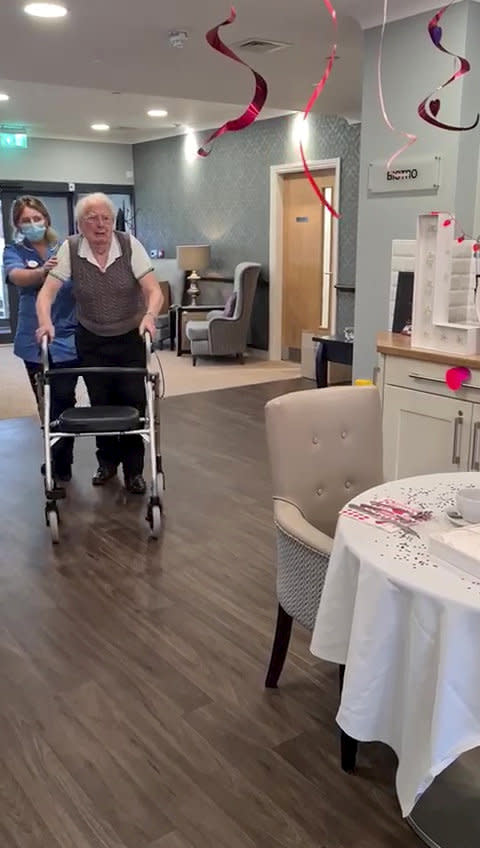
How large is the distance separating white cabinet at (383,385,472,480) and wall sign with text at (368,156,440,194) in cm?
112

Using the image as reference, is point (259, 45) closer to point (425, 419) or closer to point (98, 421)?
point (98, 421)

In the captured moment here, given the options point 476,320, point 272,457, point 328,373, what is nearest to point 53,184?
point 328,373

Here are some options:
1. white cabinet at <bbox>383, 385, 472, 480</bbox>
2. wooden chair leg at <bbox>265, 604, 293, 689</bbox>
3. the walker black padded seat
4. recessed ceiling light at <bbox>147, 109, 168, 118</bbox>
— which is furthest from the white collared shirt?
recessed ceiling light at <bbox>147, 109, 168, 118</bbox>

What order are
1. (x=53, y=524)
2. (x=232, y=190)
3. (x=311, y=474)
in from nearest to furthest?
(x=311, y=474) < (x=53, y=524) < (x=232, y=190)

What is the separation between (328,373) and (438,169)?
11.6 feet

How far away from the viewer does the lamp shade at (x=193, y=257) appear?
884cm

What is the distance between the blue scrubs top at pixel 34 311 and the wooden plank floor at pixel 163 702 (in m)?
0.85

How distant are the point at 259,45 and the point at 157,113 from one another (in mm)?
4018

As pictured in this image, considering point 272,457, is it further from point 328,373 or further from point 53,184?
point 53,184

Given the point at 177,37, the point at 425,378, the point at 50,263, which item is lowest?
the point at 425,378

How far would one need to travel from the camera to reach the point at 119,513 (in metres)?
3.76

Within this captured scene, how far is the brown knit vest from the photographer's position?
11.8ft

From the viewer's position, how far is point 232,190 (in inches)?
343

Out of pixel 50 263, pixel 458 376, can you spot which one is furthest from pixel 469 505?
pixel 50 263
